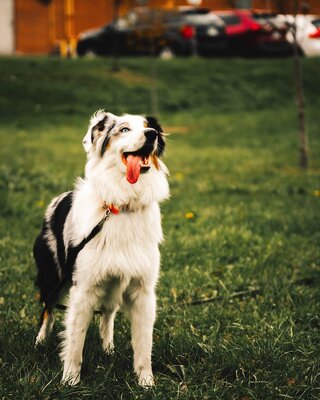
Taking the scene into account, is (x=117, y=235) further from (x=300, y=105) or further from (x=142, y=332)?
(x=300, y=105)

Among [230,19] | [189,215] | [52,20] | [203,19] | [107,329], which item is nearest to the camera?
[107,329]

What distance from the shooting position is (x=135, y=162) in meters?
3.35

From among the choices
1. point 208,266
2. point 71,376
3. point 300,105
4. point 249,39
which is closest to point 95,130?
point 71,376

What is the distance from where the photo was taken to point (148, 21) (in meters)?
15.2

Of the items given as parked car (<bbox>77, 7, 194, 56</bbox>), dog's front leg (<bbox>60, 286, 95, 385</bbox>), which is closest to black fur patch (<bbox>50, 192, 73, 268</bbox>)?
dog's front leg (<bbox>60, 286, 95, 385</bbox>)

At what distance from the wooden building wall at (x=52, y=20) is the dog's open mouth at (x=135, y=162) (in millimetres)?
25250

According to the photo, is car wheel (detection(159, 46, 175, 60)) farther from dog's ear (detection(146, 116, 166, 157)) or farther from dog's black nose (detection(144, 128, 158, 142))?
dog's black nose (detection(144, 128, 158, 142))

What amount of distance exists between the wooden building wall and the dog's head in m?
25.0

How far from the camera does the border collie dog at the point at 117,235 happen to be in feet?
10.9

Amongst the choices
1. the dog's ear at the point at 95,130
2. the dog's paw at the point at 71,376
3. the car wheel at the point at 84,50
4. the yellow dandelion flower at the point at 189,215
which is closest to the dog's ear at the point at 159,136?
A: the dog's ear at the point at 95,130

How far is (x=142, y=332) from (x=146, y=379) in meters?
0.27

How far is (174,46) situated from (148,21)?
25.0 ft

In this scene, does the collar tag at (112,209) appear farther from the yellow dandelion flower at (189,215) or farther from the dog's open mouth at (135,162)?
the yellow dandelion flower at (189,215)

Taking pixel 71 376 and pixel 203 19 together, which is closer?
pixel 71 376
